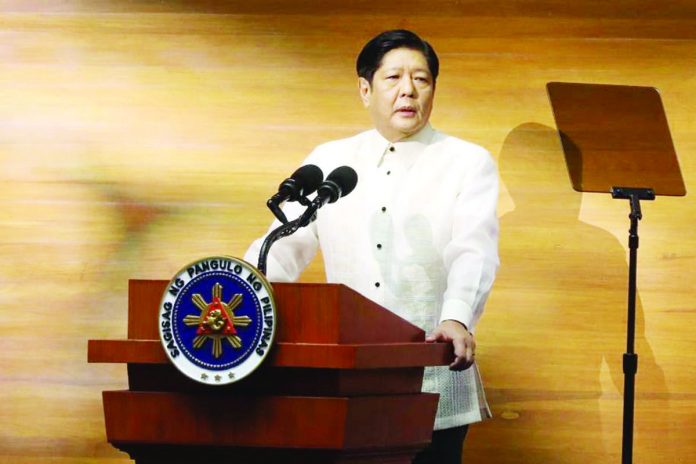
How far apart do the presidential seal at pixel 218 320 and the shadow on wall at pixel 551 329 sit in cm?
187

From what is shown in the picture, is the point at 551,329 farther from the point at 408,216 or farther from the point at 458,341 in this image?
the point at 458,341

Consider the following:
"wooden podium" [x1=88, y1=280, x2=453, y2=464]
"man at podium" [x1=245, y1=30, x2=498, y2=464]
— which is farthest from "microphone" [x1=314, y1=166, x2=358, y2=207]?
"man at podium" [x1=245, y1=30, x2=498, y2=464]

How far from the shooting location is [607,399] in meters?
3.76

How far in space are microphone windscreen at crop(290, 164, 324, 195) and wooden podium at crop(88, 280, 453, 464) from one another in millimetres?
330

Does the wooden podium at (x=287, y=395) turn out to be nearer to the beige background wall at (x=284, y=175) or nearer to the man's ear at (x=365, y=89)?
the man's ear at (x=365, y=89)

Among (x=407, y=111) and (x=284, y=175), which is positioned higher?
(x=407, y=111)

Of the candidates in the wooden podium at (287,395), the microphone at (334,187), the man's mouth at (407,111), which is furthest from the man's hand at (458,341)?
the man's mouth at (407,111)

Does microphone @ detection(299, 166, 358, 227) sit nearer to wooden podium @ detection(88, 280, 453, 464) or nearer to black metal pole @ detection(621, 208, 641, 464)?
wooden podium @ detection(88, 280, 453, 464)

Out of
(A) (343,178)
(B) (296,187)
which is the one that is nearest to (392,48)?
(A) (343,178)

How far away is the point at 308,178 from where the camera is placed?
2.36 meters

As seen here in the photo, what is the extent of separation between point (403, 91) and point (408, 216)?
33 centimetres

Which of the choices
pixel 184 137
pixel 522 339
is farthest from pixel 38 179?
pixel 522 339

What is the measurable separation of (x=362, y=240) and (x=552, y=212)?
1.01 metres

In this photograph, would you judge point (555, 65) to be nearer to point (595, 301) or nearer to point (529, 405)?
point (595, 301)
